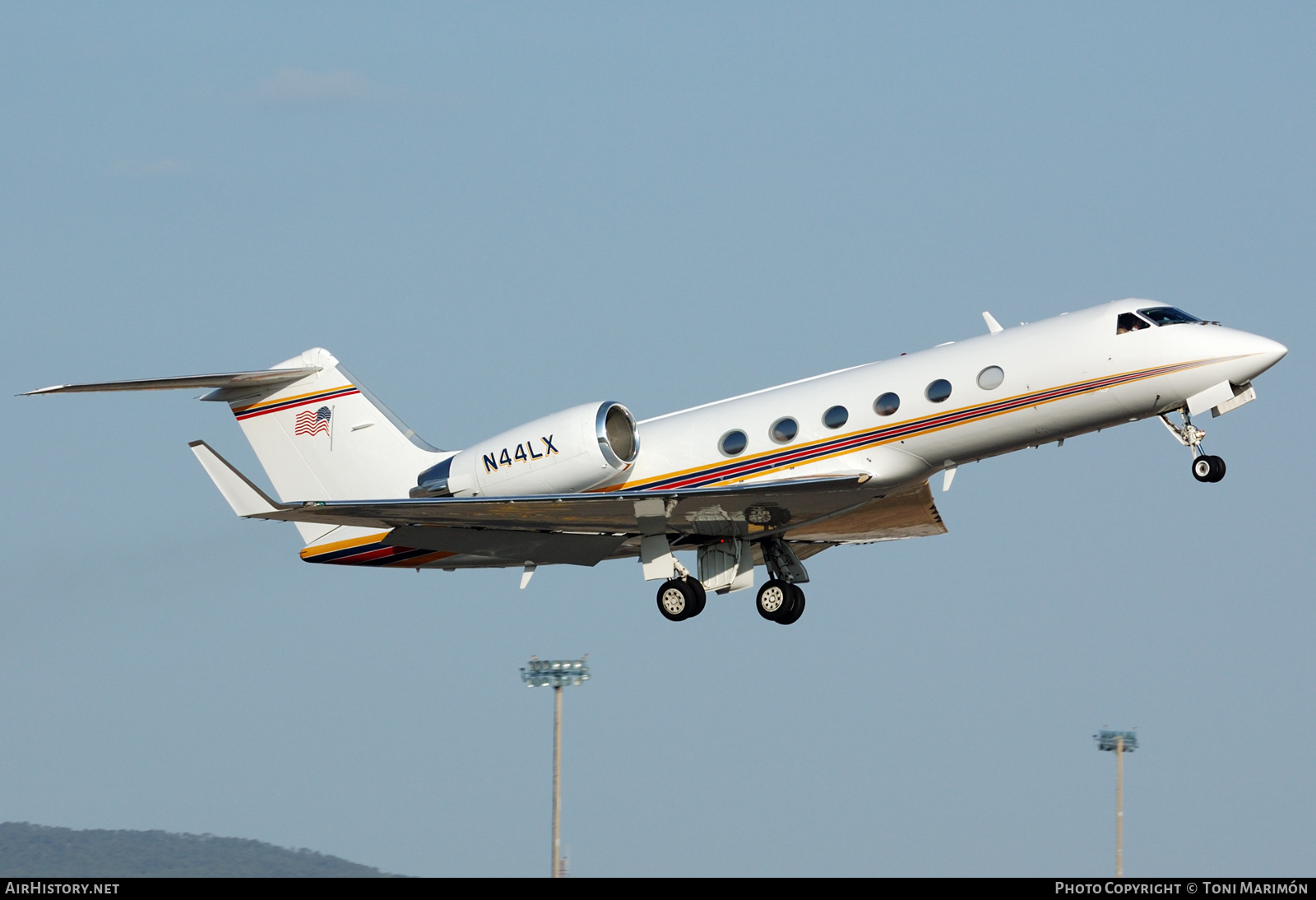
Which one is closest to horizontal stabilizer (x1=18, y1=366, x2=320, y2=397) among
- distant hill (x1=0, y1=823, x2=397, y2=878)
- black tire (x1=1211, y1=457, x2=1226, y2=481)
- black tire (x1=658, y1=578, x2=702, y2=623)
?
black tire (x1=658, y1=578, x2=702, y2=623)

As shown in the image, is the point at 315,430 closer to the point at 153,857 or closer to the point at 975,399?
the point at 975,399

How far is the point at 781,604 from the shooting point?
923 inches

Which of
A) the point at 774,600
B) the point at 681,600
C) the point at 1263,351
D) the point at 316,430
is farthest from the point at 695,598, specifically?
the point at 1263,351

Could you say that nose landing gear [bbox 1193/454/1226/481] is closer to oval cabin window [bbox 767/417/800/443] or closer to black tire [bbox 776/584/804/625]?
oval cabin window [bbox 767/417/800/443]

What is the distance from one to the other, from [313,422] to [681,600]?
6.19 metres

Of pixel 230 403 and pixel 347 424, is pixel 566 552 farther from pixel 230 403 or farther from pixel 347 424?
pixel 230 403

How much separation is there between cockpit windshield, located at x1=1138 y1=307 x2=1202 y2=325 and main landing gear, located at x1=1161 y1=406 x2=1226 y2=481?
1066 millimetres

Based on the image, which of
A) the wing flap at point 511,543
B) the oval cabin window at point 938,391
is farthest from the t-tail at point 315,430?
the oval cabin window at point 938,391

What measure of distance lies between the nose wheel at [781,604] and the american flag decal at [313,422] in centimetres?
685

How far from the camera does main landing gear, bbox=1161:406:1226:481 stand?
65.1 feet

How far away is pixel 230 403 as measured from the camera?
79.7ft
